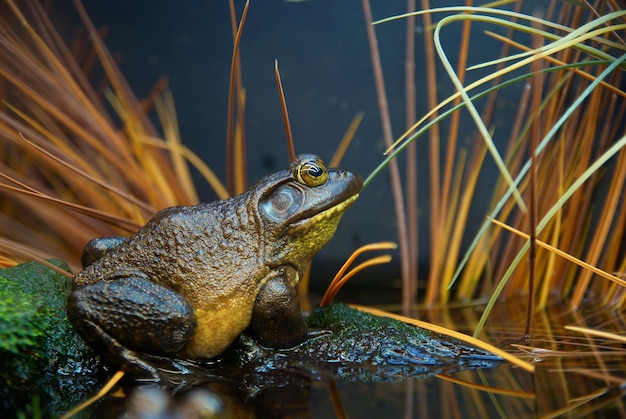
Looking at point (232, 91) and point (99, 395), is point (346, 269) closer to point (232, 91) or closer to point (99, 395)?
point (232, 91)

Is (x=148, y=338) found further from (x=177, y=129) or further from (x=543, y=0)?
(x=543, y=0)

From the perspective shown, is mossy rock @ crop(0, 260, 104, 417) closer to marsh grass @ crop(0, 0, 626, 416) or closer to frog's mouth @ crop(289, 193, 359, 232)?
marsh grass @ crop(0, 0, 626, 416)

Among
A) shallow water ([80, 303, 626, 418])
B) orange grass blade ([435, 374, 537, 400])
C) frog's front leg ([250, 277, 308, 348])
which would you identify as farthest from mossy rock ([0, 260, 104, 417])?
orange grass blade ([435, 374, 537, 400])

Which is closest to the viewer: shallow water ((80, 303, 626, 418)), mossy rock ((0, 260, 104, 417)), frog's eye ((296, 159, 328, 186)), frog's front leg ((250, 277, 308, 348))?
shallow water ((80, 303, 626, 418))

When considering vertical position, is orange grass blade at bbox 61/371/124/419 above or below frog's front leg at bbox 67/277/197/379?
below

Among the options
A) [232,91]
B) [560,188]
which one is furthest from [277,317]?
[560,188]

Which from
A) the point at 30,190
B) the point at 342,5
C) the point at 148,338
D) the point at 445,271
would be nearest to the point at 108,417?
the point at 148,338
